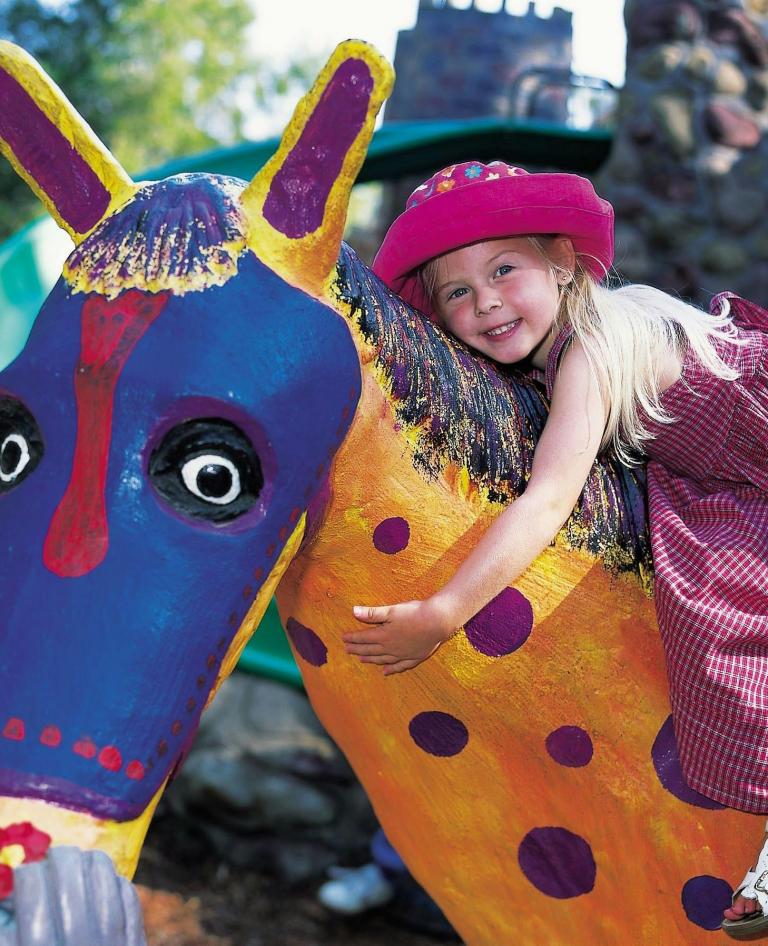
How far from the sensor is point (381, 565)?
1254 millimetres

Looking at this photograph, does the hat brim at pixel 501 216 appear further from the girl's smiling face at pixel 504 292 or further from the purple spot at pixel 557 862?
the purple spot at pixel 557 862

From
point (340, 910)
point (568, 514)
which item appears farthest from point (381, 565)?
point (340, 910)

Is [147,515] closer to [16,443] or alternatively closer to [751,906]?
[16,443]

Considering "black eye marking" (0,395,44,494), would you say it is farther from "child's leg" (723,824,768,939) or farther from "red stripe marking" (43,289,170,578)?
"child's leg" (723,824,768,939)

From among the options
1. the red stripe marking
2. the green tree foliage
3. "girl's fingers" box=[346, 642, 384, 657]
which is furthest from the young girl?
the green tree foliage

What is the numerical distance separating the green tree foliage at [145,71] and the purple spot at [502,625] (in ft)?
28.5

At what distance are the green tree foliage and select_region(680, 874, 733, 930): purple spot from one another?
882 centimetres

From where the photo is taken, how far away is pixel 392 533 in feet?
4.09

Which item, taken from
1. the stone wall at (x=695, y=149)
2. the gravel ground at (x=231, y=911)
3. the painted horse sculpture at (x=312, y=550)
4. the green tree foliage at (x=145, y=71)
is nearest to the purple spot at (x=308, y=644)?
the painted horse sculpture at (x=312, y=550)

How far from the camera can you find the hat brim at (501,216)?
133 centimetres

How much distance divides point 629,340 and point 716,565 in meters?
0.28

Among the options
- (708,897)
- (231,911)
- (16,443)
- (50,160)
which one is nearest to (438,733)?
(708,897)

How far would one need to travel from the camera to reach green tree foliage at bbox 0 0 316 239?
9742 mm

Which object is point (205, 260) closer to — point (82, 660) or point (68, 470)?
point (68, 470)
